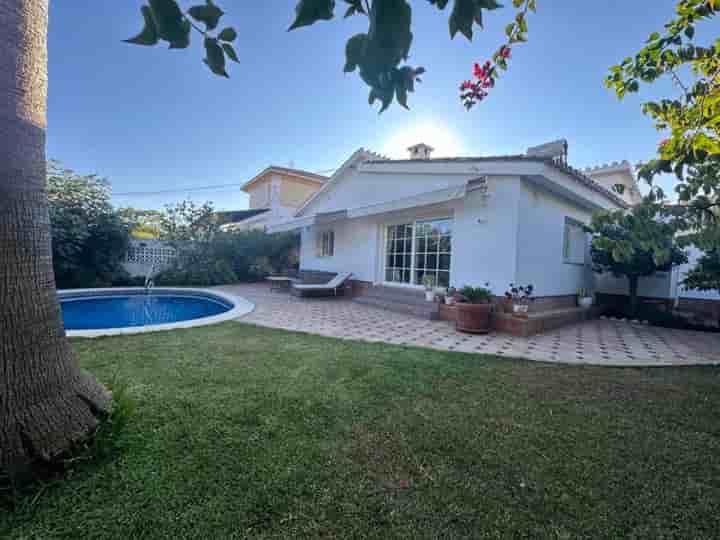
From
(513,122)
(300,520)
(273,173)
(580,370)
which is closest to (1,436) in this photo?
(300,520)

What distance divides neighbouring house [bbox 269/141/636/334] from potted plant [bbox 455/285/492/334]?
1404mm

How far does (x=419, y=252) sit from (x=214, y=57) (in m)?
A: 14.1

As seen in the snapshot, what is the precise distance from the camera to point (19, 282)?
314 cm

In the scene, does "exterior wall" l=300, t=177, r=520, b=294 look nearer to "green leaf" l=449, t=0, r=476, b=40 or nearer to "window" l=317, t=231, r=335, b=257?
"window" l=317, t=231, r=335, b=257

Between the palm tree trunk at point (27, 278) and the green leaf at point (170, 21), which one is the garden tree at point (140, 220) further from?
the green leaf at point (170, 21)

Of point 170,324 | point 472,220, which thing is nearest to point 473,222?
point 472,220

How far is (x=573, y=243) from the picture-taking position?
49.5 feet

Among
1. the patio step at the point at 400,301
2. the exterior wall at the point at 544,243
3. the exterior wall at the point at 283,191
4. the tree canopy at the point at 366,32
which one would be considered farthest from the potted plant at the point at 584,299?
the exterior wall at the point at 283,191

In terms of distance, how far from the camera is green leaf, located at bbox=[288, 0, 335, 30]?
1212mm

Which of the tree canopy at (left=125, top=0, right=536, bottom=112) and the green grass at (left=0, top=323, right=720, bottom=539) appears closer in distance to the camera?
the tree canopy at (left=125, top=0, right=536, bottom=112)

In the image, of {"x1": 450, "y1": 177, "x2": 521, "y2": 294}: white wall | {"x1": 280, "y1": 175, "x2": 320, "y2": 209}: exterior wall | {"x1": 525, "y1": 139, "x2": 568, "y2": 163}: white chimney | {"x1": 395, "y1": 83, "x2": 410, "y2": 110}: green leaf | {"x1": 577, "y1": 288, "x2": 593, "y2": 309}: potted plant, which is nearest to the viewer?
{"x1": 395, "y1": 83, "x2": 410, "y2": 110}: green leaf

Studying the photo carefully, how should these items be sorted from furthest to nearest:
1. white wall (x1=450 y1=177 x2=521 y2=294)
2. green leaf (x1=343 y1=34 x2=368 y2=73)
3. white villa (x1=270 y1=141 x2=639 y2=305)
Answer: white villa (x1=270 y1=141 x2=639 y2=305)
white wall (x1=450 y1=177 x2=521 y2=294)
green leaf (x1=343 y1=34 x2=368 y2=73)

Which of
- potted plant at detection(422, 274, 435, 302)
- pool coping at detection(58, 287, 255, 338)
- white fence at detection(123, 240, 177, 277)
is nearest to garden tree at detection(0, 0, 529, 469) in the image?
pool coping at detection(58, 287, 255, 338)

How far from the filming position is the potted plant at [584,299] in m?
14.6
